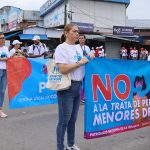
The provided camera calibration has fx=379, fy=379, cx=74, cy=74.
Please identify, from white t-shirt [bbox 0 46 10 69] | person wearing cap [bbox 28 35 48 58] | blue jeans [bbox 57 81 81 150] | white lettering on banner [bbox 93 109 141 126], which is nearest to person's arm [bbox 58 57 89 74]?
blue jeans [bbox 57 81 81 150]

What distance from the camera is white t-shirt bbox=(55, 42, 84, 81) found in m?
4.62

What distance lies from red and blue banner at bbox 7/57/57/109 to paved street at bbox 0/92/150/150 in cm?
35

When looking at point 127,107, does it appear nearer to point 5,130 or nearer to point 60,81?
point 60,81

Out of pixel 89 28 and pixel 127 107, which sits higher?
pixel 89 28

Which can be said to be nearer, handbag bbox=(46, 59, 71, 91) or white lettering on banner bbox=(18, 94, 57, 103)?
handbag bbox=(46, 59, 71, 91)

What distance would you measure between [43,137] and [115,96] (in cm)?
155

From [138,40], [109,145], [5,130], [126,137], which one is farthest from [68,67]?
[138,40]

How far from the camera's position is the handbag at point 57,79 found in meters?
4.59

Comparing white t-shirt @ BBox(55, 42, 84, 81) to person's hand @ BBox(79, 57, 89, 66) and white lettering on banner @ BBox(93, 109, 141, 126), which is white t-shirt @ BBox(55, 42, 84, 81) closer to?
person's hand @ BBox(79, 57, 89, 66)

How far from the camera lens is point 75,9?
49.7m

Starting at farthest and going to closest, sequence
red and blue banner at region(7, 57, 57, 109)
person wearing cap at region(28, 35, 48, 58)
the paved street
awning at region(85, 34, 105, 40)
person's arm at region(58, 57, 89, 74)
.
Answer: awning at region(85, 34, 105, 40) → person wearing cap at region(28, 35, 48, 58) → red and blue banner at region(7, 57, 57, 109) → the paved street → person's arm at region(58, 57, 89, 74)

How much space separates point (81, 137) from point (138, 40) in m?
43.5

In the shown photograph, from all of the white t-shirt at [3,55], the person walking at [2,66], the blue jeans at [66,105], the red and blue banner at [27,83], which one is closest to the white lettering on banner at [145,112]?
the blue jeans at [66,105]

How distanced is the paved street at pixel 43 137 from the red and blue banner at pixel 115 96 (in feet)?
1.23
